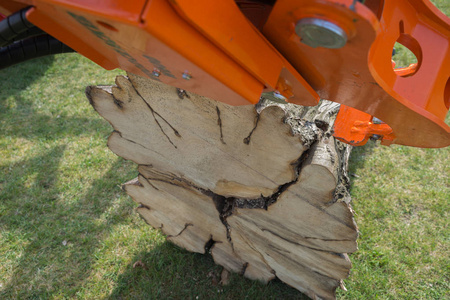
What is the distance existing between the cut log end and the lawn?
318 millimetres

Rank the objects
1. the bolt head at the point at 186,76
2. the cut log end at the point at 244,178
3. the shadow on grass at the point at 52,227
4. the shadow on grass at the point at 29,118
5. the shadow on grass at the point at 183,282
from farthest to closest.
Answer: the shadow on grass at the point at 29,118, the shadow on grass at the point at 52,227, the shadow on grass at the point at 183,282, the cut log end at the point at 244,178, the bolt head at the point at 186,76

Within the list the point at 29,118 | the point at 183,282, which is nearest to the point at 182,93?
the point at 183,282

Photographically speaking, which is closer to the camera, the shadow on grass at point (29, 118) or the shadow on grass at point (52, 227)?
the shadow on grass at point (52, 227)

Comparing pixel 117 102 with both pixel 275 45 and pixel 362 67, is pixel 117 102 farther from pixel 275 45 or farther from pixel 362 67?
pixel 362 67

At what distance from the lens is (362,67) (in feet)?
4.06

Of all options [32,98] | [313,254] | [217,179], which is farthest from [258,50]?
[32,98]

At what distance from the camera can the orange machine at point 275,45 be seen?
101cm

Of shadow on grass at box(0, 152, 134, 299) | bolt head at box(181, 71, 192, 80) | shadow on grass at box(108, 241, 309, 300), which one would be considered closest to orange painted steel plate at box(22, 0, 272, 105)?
bolt head at box(181, 71, 192, 80)

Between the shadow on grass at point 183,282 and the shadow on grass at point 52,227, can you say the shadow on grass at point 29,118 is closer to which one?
the shadow on grass at point 52,227

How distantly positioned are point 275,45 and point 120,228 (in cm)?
203

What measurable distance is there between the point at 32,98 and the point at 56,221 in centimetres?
198

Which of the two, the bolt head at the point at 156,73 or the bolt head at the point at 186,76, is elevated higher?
the bolt head at the point at 186,76

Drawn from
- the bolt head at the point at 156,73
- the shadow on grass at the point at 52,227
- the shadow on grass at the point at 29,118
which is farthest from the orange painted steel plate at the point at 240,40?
the shadow on grass at the point at 29,118

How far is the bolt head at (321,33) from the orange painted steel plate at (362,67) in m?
0.02
